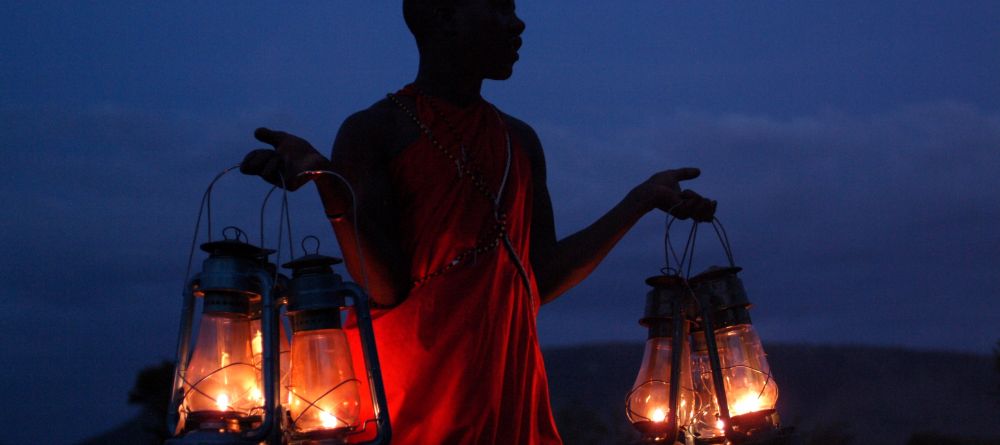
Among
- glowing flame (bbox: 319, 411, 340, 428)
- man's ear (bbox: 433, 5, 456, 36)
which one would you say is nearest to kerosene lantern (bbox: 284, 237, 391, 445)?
glowing flame (bbox: 319, 411, 340, 428)

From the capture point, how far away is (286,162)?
5.04 feet

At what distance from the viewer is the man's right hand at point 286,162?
59.6 inches

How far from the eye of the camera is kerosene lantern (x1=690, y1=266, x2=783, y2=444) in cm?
189

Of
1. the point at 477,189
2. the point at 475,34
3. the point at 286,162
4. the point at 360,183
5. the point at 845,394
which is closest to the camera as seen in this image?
the point at 286,162

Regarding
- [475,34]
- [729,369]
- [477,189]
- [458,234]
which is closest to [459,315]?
[458,234]

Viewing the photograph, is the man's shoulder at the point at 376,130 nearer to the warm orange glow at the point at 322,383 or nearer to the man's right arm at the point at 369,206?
the man's right arm at the point at 369,206

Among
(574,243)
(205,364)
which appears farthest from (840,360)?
(205,364)

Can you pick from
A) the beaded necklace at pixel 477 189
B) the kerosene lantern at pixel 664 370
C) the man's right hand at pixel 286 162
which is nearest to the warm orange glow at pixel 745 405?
the kerosene lantern at pixel 664 370

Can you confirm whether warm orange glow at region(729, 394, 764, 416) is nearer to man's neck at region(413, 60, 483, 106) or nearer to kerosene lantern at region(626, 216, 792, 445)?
kerosene lantern at region(626, 216, 792, 445)

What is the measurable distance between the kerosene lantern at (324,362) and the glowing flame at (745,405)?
868 millimetres

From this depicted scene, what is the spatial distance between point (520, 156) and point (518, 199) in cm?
15

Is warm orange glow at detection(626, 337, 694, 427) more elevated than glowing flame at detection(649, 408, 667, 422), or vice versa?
warm orange glow at detection(626, 337, 694, 427)

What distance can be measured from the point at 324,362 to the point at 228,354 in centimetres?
15

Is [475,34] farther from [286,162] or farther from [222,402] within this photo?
[222,402]
